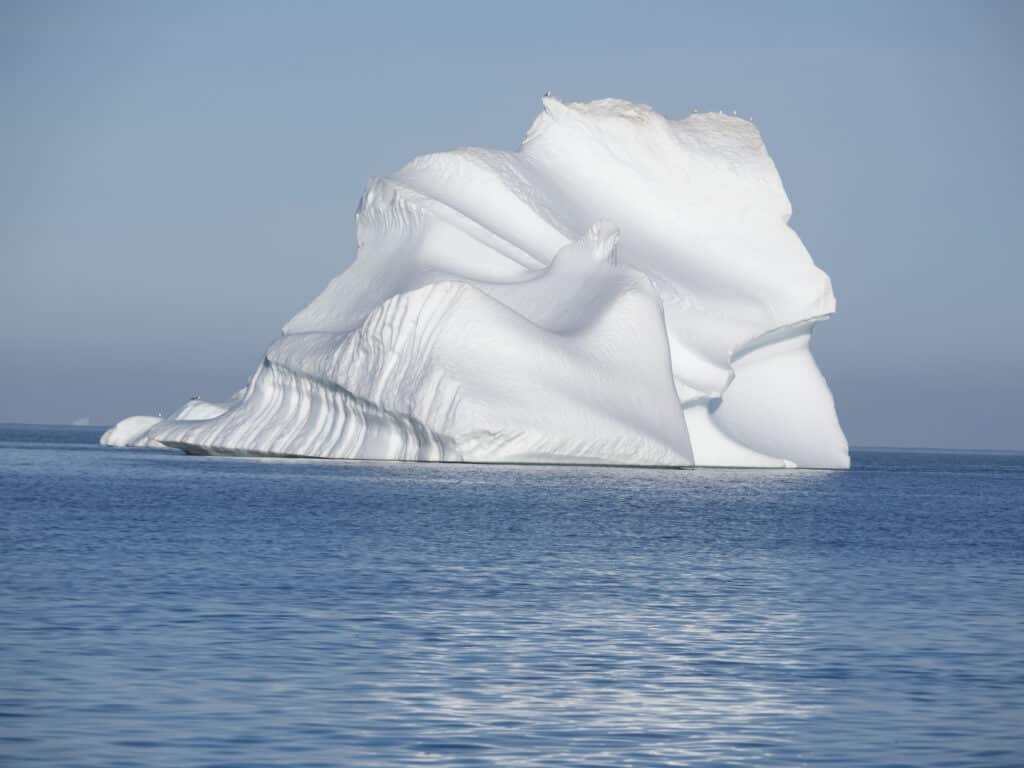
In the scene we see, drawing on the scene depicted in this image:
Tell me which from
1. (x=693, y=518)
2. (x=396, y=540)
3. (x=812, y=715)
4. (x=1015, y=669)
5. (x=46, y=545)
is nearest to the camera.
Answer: (x=812, y=715)

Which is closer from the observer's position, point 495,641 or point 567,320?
point 495,641

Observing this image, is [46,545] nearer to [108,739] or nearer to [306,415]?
[108,739]

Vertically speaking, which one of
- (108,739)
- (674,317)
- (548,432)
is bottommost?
(108,739)

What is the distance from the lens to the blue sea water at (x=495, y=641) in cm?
1155

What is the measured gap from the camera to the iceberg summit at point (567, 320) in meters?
47.9

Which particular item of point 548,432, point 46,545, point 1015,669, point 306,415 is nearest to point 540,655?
point 1015,669

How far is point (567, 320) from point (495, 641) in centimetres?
3565

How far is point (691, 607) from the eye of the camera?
19.3 m

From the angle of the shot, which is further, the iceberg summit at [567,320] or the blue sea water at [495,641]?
the iceberg summit at [567,320]

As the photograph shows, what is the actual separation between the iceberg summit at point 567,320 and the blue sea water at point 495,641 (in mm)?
13832

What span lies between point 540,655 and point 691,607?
14.7ft

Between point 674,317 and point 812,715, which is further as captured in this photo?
point 674,317

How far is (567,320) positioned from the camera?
168 ft

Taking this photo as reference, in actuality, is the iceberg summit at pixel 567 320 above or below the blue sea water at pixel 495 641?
above
